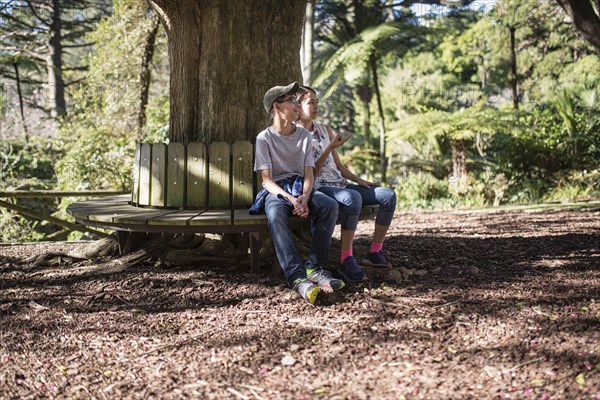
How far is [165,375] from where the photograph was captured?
2.96 m

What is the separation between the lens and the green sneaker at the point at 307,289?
3861 millimetres

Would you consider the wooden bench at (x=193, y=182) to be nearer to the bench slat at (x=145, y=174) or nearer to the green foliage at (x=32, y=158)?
the bench slat at (x=145, y=174)

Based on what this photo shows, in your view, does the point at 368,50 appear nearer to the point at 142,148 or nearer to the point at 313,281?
the point at 142,148

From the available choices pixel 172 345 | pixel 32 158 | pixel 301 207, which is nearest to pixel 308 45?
pixel 32 158

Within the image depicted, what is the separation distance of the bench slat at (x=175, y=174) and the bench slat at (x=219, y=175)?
0.23m

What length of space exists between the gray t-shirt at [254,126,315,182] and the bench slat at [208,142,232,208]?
544mm

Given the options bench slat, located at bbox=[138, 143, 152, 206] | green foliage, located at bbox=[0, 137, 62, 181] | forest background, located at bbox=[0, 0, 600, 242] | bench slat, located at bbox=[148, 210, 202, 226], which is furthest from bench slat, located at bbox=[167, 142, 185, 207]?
green foliage, located at bbox=[0, 137, 62, 181]

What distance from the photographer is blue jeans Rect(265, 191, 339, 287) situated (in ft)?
13.4

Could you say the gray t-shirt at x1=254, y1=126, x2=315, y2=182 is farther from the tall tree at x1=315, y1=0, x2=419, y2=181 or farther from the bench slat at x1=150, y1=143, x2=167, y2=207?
the tall tree at x1=315, y1=0, x2=419, y2=181

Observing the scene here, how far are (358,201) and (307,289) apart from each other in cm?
77

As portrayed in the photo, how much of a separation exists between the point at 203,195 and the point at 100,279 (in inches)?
39.9

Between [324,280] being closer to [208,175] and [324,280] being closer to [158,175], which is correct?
[208,175]

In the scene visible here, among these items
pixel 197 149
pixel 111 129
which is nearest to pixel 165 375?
pixel 197 149

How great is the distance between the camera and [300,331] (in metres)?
3.48
